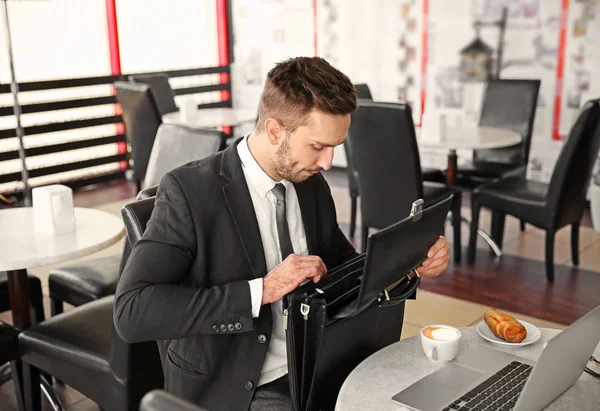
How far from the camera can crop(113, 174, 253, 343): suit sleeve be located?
1.44m

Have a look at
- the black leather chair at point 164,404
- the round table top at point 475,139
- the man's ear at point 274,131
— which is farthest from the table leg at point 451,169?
the black leather chair at point 164,404

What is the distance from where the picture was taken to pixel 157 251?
4.83 ft

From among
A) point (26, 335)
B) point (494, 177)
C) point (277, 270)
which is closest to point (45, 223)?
point (26, 335)

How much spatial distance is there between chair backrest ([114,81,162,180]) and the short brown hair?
3533 millimetres

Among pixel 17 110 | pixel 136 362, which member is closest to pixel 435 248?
pixel 136 362

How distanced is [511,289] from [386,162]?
98cm

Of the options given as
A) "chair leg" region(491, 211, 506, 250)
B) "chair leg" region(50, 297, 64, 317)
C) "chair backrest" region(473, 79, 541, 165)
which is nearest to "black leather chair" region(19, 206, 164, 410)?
"chair leg" region(50, 297, 64, 317)

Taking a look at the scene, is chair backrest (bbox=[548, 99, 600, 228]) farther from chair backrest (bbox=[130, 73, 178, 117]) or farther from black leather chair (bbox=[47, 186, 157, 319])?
chair backrest (bbox=[130, 73, 178, 117])

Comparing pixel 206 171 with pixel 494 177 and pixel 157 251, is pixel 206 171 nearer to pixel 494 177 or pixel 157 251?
pixel 157 251

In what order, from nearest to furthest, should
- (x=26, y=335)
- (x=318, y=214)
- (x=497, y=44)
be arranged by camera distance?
(x=318, y=214), (x=26, y=335), (x=497, y=44)

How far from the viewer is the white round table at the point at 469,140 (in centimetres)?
417

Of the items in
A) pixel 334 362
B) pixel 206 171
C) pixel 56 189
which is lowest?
pixel 334 362

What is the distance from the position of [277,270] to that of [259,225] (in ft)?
0.79

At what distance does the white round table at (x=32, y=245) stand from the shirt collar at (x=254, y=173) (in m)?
0.86
